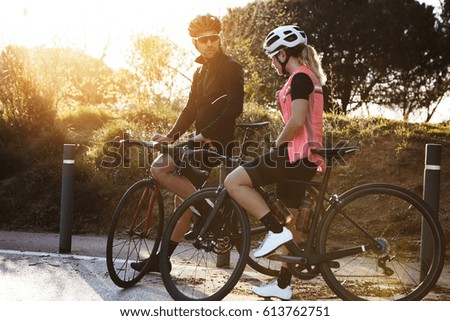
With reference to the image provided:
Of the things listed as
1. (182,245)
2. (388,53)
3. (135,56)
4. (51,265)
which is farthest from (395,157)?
(388,53)

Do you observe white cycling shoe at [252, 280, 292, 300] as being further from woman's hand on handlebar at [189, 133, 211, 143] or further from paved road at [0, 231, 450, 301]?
woman's hand on handlebar at [189, 133, 211, 143]

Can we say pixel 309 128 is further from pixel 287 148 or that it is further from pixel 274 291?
pixel 274 291

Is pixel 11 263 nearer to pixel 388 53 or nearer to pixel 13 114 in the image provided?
pixel 13 114

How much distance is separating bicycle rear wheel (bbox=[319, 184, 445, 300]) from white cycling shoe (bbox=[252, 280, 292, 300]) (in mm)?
390

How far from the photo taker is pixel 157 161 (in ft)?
16.0

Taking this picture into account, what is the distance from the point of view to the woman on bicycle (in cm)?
412

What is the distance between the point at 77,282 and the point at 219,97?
1909mm

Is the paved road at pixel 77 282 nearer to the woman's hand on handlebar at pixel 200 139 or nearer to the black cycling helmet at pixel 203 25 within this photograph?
the woman's hand on handlebar at pixel 200 139

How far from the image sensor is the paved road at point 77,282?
462 cm

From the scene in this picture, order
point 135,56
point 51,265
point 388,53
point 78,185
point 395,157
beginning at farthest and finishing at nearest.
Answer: point 388,53 < point 135,56 < point 78,185 < point 395,157 < point 51,265

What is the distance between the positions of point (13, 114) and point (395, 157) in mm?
7001

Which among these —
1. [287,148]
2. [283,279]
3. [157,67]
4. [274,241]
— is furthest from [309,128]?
[157,67]

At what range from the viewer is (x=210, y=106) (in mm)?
4941

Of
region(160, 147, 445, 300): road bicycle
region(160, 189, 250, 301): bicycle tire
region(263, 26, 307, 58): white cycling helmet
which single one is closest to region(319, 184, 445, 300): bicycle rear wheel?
region(160, 147, 445, 300): road bicycle
